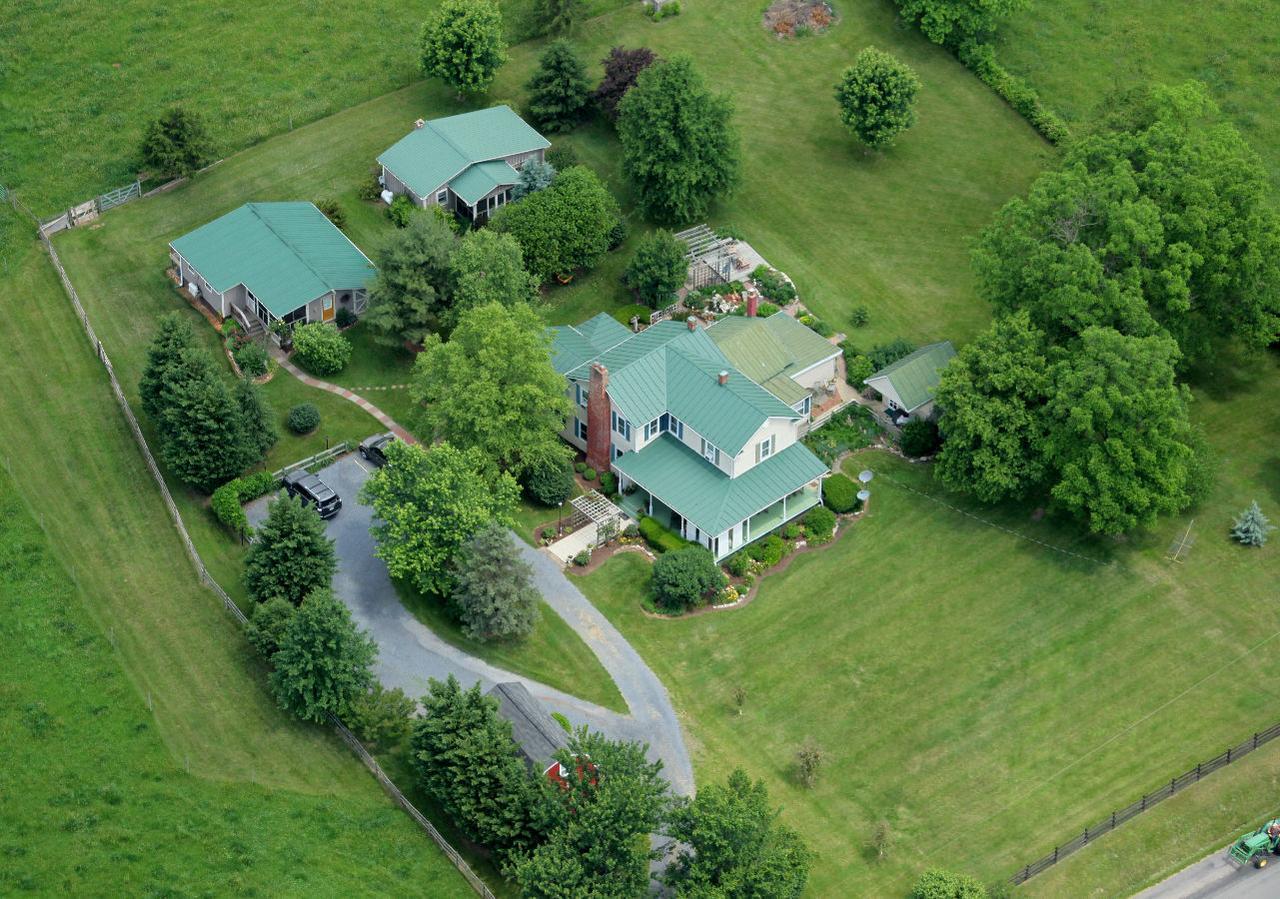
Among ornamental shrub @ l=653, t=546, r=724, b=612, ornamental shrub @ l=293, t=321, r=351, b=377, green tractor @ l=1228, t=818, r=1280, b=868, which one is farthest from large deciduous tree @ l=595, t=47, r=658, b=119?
green tractor @ l=1228, t=818, r=1280, b=868

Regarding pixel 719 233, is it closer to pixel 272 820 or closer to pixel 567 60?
pixel 567 60

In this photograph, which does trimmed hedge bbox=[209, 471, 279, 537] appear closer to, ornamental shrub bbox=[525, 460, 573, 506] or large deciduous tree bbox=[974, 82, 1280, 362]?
ornamental shrub bbox=[525, 460, 573, 506]

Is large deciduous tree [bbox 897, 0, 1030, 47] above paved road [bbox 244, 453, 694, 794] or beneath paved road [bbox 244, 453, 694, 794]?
above

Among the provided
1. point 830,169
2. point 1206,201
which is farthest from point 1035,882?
point 830,169

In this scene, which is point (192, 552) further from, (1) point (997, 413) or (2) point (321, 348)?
(1) point (997, 413)

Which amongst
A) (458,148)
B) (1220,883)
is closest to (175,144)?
(458,148)

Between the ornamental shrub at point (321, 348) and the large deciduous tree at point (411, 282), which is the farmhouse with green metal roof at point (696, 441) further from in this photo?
the ornamental shrub at point (321, 348)
